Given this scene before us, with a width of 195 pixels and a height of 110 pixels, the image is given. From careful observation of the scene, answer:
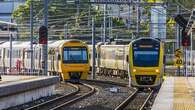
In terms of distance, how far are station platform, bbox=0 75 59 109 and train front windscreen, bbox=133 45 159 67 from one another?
5961mm

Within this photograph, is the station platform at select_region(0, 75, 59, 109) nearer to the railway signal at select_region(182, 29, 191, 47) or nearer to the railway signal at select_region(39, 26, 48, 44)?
the railway signal at select_region(39, 26, 48, 44)

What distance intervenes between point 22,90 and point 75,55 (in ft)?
59.0

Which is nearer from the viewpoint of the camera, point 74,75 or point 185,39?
point 185,39

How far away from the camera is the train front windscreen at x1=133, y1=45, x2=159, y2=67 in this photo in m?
31.7

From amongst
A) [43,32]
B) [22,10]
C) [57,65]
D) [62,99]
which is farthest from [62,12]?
[62,99]

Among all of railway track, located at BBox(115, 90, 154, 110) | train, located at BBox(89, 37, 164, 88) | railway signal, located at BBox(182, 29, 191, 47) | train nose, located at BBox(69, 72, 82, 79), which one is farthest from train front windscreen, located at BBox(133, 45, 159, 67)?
train nose, located at BBox(69, 72, 82, 79)

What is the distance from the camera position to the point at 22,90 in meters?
21.3

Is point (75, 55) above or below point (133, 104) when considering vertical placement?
above

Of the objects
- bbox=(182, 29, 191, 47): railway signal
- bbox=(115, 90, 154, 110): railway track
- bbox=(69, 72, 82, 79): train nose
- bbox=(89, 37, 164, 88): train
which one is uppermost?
bbox=(182, 29, 191, 47): railway signal

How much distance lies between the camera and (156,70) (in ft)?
103

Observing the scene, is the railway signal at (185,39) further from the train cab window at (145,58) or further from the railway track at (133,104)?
the railway track at (133,104)

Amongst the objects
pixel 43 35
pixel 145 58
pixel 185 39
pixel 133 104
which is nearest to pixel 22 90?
pixel 133 104

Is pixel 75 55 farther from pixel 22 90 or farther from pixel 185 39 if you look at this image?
pixel 22 90

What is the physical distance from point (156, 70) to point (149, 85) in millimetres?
891
